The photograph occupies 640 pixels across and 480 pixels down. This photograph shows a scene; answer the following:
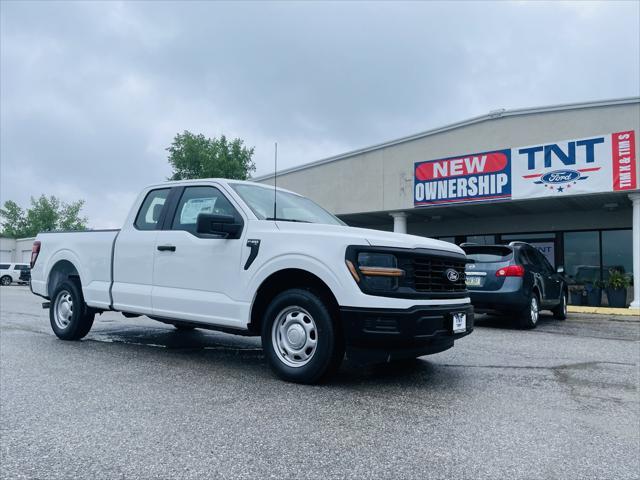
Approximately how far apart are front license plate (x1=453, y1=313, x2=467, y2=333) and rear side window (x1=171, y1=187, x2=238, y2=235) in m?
2.36

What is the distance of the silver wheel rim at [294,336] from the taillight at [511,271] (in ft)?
18.5

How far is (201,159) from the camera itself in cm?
5103

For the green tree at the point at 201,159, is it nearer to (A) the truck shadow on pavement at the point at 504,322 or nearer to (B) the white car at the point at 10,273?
(B) the white car at the point at 10,273

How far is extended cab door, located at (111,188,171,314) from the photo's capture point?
549 cm

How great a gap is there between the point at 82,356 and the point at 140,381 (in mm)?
1524

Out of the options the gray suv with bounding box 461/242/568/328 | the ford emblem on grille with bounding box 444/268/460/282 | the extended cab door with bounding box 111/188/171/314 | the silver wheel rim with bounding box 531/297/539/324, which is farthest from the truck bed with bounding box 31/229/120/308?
the silver wheel rim with bounding box 531/297/539/324

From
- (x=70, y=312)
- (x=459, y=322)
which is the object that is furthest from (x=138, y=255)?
(x=459, y=322)

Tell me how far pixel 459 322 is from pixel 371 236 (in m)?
1.15

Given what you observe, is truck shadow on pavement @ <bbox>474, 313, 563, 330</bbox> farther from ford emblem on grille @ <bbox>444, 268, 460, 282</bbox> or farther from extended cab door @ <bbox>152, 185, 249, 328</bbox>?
extended cab door @ <bbox>152, 185, 249, 328</bbox>

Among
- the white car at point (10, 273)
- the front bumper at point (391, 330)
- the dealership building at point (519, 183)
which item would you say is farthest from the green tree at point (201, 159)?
the front bumper at point (391, 330)

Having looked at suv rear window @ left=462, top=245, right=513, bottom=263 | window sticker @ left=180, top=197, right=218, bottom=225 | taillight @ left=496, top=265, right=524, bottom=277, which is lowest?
taillight @ left=496, top=265, right=524, bottom=277

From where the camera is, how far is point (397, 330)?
153 inches

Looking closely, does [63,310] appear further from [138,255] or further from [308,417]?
[308,417]

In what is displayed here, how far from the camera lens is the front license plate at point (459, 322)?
4343 millimetres
